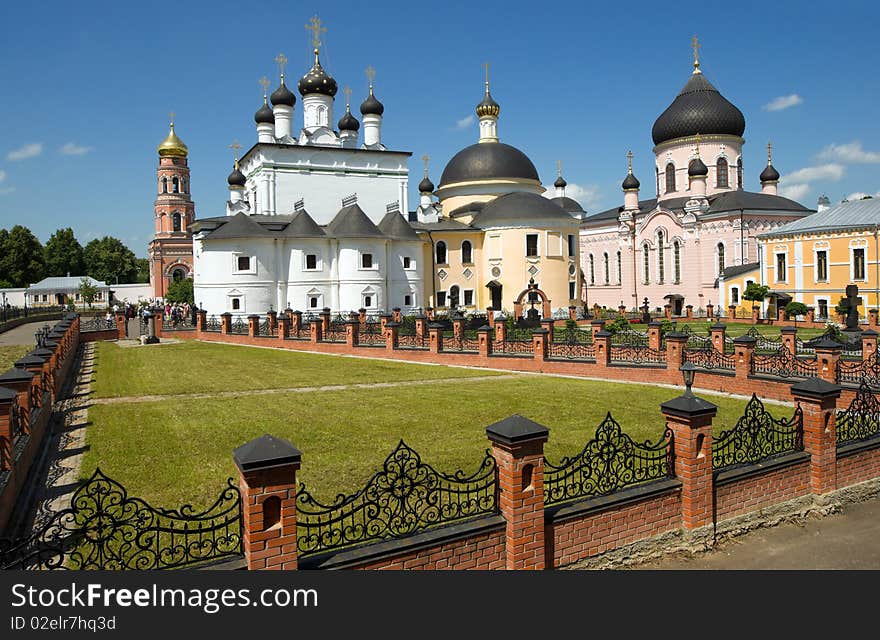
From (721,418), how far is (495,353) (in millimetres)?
9775

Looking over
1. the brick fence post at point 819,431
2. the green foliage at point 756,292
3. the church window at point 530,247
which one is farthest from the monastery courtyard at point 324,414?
the green foliage at point 756,292

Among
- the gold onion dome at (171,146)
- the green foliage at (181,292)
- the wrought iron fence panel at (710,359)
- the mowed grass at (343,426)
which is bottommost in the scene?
the mowed grass at (343,426)

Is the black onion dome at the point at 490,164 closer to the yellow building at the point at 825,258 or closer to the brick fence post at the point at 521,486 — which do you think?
the yellow building at the point at 825,258

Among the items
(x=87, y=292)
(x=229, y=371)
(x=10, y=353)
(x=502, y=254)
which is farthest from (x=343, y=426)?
(x=87, y=292)

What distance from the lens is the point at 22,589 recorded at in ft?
15.6

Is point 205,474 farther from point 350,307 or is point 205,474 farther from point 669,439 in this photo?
point 350,307

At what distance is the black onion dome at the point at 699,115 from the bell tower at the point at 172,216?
48107 mm

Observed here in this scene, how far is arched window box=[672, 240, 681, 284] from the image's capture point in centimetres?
4822

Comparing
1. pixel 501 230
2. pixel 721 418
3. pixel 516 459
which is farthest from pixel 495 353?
pixel 501 230

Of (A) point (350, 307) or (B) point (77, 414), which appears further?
(A) point (350, 307)

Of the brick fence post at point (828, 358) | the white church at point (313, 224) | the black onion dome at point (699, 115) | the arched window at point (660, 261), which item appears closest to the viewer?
the brick fence post at point (828, 358)

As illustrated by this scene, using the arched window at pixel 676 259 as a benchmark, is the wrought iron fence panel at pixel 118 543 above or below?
below

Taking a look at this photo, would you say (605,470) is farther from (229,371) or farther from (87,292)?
Result: (87,292)

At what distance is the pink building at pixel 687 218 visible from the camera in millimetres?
45906
